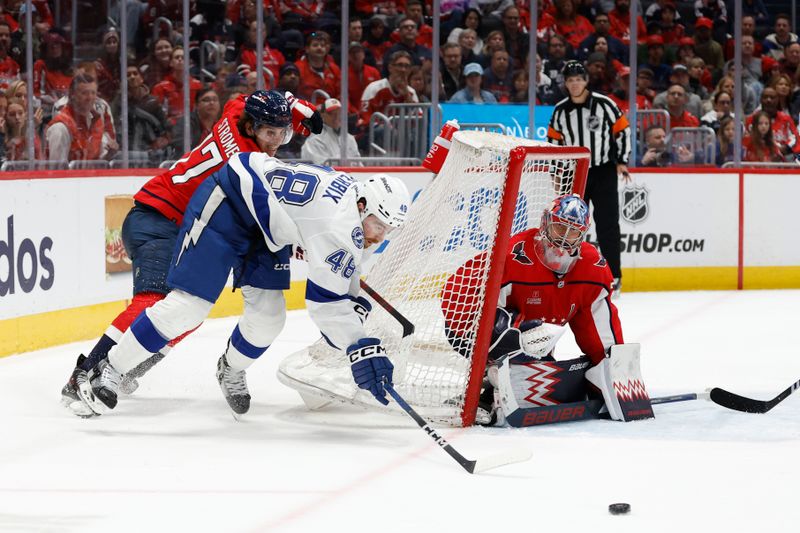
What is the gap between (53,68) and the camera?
5.76 meters

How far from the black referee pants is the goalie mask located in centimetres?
313

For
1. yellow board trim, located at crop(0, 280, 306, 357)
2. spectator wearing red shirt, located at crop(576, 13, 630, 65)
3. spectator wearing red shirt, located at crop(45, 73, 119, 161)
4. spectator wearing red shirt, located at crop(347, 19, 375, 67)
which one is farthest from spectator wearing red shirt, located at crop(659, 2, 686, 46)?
yellow board trim, located at crop(0, 280, 306, 357)

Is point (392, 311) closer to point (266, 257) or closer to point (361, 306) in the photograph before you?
point (361, 306)

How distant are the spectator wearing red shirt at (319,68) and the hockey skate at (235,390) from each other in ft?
12.0

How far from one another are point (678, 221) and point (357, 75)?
7.22 feet

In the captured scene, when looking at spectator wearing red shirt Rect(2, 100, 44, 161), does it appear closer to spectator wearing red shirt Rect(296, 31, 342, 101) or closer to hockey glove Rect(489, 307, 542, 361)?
spectator wearing red shirt Rect(296, 31, 342, 101)

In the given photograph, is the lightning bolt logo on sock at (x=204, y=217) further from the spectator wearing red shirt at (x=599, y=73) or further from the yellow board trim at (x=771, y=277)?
the yellow board trim at (x=771, y=277)

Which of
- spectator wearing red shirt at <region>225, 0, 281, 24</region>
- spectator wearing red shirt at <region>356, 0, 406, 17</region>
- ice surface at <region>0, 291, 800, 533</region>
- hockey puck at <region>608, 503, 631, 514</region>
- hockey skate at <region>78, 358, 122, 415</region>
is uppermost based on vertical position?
spectator wearing red shirt at <region>356, 0, 406, 17</region>

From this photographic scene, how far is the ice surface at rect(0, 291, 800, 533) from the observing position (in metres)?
2.68

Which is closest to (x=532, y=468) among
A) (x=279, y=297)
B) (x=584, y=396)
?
(x=584, y=396)

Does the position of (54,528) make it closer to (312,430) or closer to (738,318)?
(312,430)

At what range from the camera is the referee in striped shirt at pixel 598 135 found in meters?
6.74

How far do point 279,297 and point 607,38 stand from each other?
472 cm

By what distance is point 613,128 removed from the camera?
675cm
